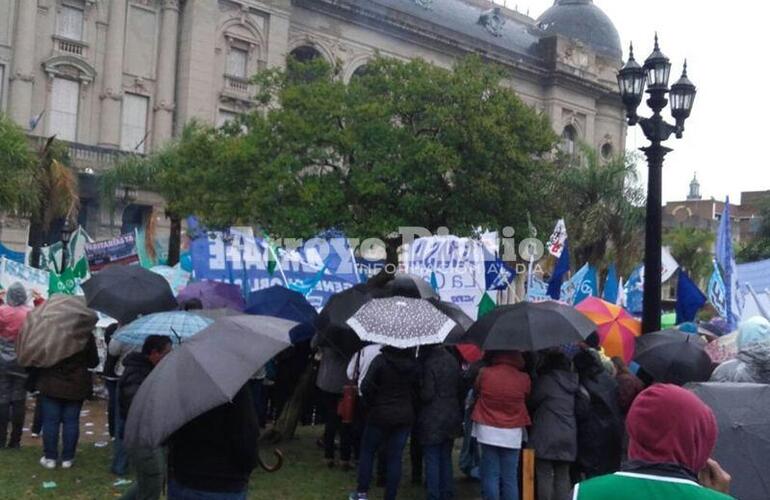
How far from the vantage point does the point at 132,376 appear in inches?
288

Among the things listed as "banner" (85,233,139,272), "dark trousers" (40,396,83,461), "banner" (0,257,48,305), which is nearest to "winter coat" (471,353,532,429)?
"dark trousers" (40,396,83,461)

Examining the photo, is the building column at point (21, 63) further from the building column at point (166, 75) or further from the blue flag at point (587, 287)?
the blue flag at point (587, 287)

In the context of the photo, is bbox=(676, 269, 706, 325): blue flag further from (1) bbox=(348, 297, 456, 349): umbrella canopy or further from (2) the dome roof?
(2) the dome roof

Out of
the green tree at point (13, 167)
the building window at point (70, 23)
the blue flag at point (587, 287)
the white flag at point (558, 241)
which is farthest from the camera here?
the building window at point (70, 23)

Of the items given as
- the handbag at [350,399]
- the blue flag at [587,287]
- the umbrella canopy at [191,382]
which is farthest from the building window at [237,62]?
the umbrella canopy at [191,382]

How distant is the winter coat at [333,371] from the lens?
32.0ft

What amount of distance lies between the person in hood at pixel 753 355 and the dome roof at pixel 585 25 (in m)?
51.2

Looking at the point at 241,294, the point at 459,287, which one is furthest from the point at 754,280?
the point at 241,294

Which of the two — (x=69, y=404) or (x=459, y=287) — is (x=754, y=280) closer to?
(x=459, y=287)

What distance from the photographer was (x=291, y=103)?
22.1m

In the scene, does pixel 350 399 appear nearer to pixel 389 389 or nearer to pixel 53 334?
pixel 389 389

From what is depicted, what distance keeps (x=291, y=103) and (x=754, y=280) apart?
41.5 ft

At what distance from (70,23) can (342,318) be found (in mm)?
27312

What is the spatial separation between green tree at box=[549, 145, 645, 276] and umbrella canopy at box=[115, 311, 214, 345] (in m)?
21.3
